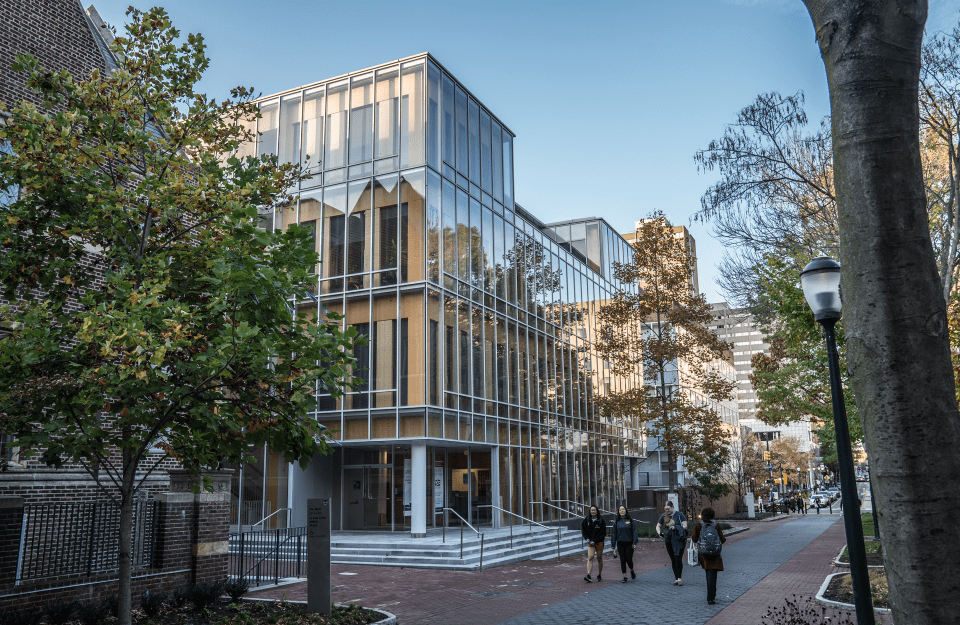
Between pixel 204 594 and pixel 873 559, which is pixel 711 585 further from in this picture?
pixel 204 594

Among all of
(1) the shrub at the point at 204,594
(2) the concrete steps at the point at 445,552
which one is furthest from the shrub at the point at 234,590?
(2) the concrete steps at the point at 445,552

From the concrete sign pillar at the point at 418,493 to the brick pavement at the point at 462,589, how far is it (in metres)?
3.33

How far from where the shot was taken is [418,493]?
22.3 metres

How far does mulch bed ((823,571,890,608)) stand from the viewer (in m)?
11.0

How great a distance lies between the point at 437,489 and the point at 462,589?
397 inches

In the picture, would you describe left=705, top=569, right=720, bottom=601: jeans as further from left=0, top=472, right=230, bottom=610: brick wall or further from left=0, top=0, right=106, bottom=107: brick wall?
left=0, top=0, right=106, bottom=107: brick wall

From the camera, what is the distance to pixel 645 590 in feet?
47.3

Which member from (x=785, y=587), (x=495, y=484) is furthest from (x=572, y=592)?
(x=495, y=484)

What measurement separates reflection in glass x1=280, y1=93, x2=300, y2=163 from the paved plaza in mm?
15474

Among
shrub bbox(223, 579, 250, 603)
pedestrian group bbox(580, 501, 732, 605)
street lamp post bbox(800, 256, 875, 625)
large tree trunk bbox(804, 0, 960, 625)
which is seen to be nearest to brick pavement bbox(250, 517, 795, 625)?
shrub bbox(223, 579, 250, 603)

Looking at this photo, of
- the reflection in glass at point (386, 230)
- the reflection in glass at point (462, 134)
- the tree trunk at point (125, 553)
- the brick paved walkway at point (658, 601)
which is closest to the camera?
the tree trunk at point (125, 553)

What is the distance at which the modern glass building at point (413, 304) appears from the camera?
23375 millimetres

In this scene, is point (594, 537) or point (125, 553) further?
point (594, 537)

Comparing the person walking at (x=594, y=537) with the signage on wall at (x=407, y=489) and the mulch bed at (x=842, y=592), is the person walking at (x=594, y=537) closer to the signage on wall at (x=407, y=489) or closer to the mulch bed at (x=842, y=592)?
the mulch bed at (x=842, y=592)
